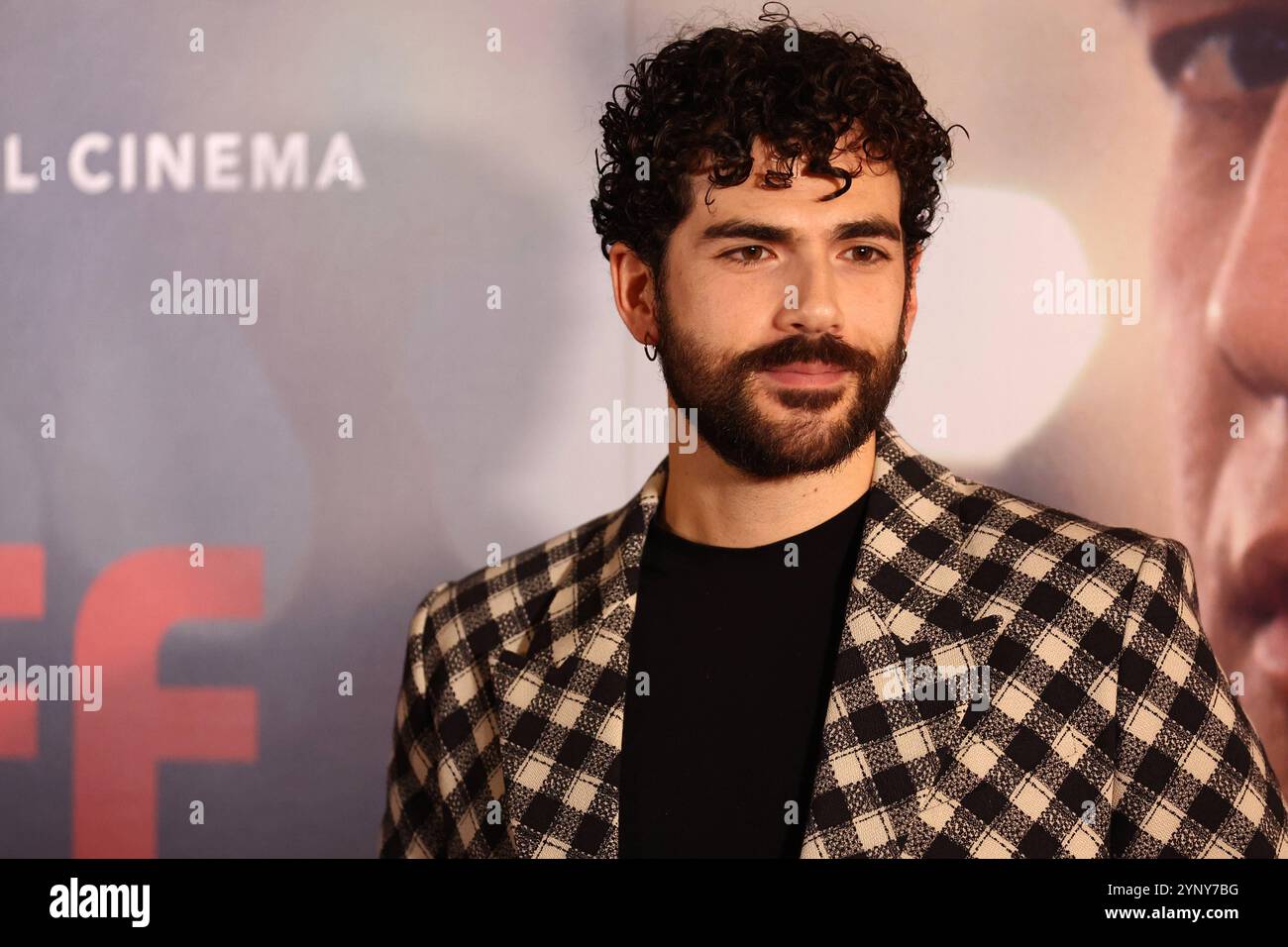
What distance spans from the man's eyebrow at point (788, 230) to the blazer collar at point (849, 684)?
289 mm

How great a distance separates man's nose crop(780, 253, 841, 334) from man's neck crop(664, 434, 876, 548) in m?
0.20

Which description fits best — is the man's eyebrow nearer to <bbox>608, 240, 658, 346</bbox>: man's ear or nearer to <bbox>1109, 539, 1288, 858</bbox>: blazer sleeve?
<bbox>608, 240, 658, 346</bbox>: man's ear

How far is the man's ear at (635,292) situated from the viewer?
6.71 ft

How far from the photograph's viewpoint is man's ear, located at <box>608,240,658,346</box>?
2045mm

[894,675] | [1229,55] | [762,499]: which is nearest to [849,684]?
[894,675]

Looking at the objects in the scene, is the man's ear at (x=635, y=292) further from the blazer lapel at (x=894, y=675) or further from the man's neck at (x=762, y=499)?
the blazer lapel at (x=894, y=675)

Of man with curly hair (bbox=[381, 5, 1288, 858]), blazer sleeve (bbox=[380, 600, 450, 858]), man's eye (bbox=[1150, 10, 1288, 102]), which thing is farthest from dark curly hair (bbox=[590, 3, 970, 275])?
blazer sleeve (bbox=[380, 600, 450, 858])

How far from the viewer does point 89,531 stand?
269 centimetres

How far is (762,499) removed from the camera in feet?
5.99

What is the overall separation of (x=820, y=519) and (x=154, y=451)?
5.07 feet

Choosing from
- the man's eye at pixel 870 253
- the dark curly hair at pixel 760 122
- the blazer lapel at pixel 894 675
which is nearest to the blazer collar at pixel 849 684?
the blazer lapel at pixel 894 675
